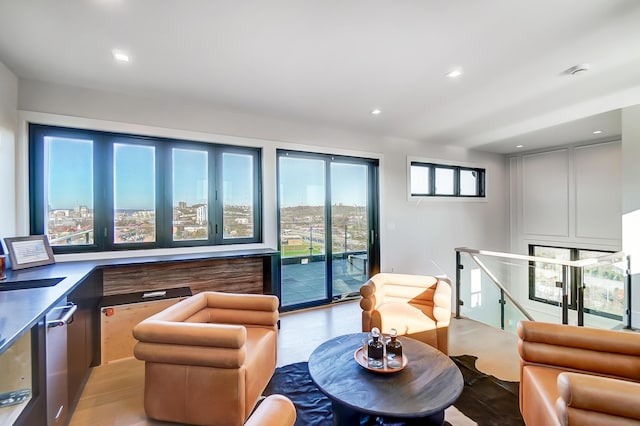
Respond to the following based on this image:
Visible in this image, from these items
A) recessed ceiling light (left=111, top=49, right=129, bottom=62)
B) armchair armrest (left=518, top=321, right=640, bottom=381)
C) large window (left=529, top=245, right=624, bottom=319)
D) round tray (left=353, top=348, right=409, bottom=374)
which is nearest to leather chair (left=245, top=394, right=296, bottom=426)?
round tray (left=353, top=348, right=409, bottom=374)

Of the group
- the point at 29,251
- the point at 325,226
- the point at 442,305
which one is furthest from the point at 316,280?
the point at 29,251

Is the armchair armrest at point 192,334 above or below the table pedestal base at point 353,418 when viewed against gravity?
above

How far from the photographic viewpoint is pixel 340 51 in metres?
2.40

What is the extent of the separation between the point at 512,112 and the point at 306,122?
2939 millimetres

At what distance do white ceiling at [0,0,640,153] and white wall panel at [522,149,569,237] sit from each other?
7.87ft

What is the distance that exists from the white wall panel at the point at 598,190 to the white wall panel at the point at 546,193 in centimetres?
21

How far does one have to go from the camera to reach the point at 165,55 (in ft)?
7.98

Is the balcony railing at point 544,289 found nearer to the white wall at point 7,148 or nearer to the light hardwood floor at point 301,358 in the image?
the light hardwood floor at point 301,358

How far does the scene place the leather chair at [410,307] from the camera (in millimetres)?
2666

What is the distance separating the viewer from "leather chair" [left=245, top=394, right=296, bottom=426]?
0.86 metres

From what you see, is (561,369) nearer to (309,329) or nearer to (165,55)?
(309,329)

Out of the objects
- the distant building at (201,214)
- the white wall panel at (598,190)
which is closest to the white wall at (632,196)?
the white wall panel at (598,190)

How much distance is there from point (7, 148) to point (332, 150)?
11.7ft

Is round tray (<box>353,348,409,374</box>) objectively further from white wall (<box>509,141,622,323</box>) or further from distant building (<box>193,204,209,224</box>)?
white wall (<box>509,141,622,323</box>)
